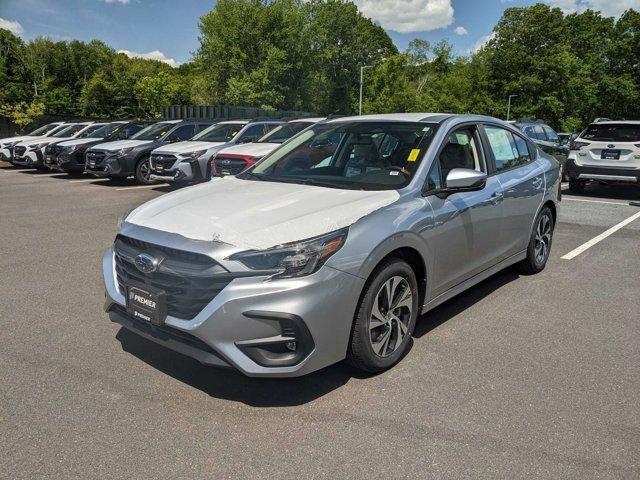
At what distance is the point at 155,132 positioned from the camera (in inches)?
596

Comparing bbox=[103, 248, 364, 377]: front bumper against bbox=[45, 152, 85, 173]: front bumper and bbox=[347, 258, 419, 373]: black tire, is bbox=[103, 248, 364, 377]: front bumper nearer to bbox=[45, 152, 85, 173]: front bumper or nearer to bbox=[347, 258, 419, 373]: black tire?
bbox=[347, 258, 419, 373]: black tire

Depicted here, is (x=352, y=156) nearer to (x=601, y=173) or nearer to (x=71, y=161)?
(x=601, y=173)

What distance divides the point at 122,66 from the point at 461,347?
6649cm

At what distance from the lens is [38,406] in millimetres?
3066

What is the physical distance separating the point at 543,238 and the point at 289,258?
3955 mm

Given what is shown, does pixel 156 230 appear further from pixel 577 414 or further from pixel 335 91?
pixel 335 91

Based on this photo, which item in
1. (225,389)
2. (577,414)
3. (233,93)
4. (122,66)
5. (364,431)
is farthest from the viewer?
(122,66)

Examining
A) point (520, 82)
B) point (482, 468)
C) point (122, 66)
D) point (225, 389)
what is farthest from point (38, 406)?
point (122, 66)

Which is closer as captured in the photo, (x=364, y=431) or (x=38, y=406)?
(x=364, y=431)

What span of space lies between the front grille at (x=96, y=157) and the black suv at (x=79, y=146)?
1233 mm

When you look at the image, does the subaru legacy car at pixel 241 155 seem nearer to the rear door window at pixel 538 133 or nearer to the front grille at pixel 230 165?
the front grille at pixel 230 165

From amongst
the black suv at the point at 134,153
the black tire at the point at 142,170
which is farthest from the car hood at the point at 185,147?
the black tire at the point at 142,170

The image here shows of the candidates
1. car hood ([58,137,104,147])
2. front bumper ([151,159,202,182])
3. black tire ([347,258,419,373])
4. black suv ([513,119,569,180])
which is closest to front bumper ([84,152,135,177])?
front bumper ([151,159,202,182])

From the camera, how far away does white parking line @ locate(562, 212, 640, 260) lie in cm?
688
